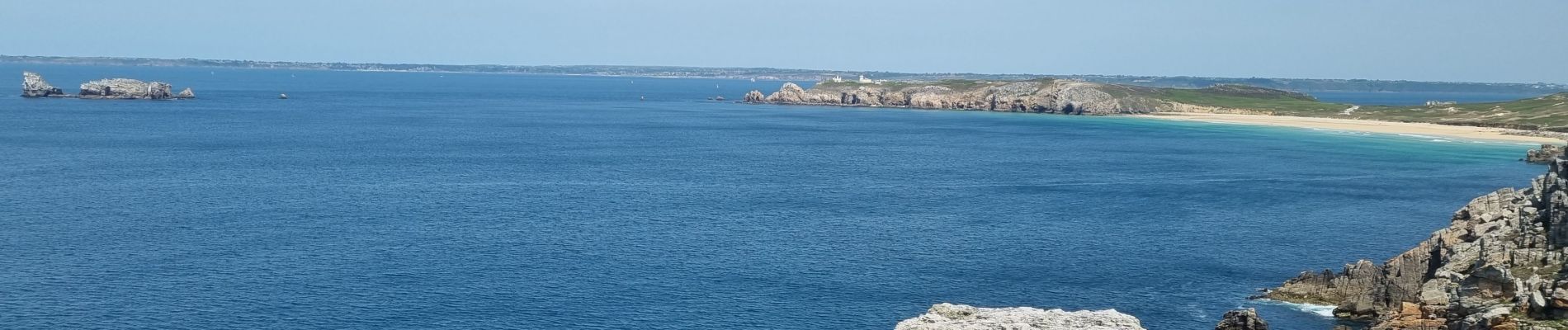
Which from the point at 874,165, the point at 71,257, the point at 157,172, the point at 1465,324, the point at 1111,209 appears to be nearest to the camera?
the point at 1465,324

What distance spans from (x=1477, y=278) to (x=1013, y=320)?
55.4 ft

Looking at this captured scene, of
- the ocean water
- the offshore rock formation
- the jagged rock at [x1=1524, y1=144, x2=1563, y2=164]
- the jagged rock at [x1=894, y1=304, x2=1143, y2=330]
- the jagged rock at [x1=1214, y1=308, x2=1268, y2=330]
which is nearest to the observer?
the jagged rock at [x1=894, y1=304, x2=1143, y2=330]

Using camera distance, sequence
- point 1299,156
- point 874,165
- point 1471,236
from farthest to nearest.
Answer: point 1299,156 → point 874,165 → point 1471,236

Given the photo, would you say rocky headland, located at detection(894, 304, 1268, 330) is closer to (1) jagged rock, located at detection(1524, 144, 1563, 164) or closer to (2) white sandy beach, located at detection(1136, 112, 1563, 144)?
(1) jagged rock, located at detection(1524, 144, 1563, 164)

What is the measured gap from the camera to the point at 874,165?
114938mm

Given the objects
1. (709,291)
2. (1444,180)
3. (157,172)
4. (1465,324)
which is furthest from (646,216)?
(1444,180)

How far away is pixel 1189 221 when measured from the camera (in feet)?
255

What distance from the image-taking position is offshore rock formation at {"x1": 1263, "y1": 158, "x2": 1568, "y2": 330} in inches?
1594

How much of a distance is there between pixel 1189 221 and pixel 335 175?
55.3 m

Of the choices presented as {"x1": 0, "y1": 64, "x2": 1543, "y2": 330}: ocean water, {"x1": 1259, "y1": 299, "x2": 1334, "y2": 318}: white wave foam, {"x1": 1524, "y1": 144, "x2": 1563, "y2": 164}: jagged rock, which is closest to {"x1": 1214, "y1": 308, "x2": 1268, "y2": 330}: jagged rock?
{"x1": 0, "y1": 64, "x2": 1543, "y2": 330}: ocean water

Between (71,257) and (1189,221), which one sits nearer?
(71,257)

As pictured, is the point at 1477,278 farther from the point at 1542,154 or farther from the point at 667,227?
the point at 1542,154

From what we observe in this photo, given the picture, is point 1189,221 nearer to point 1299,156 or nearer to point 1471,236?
point 1471,236

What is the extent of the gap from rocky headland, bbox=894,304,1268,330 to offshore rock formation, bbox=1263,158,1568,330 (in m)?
10.7
